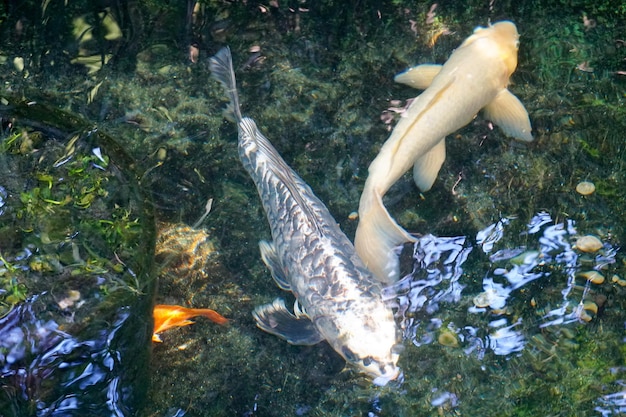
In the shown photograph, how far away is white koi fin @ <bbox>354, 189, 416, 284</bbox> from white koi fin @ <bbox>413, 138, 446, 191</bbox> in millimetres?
585

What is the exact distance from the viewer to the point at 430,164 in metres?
4.21

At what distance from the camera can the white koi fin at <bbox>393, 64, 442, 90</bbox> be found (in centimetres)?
443

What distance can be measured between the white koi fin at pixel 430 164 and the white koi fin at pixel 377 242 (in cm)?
58

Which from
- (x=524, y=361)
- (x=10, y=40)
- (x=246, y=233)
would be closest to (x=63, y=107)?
(x=10, y=40)

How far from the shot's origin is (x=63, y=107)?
15.4ft

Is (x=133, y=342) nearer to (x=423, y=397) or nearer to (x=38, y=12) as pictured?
(x=423, y=397)

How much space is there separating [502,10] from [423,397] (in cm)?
327

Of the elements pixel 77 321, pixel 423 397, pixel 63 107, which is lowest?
pixel 423 397

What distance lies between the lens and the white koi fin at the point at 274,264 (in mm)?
3928

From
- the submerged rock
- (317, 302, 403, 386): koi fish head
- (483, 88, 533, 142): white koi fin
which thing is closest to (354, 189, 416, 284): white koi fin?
(317, 302, 403, 386): koi fish head

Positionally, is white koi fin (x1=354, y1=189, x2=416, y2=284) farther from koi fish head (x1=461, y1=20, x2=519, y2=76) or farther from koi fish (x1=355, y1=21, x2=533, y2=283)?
koi fish head (x1=461, y1=20, x2=519, y2=76)

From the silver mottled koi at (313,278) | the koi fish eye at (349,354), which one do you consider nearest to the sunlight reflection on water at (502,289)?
the silver mottled koi at (313,278)

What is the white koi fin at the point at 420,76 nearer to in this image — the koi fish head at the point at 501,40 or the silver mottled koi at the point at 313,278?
the koi fish head at the point at 501,40

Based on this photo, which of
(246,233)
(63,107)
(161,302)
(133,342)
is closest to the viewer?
(133,342)
